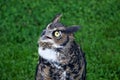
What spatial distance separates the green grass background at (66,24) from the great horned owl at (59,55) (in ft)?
8.55

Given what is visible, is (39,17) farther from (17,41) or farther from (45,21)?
(17,41)

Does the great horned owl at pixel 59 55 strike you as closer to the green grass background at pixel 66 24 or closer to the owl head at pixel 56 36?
the owl head at pixel 56 36

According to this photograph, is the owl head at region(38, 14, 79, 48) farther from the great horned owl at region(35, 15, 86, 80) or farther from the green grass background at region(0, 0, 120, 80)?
the green grass background at region(0, 0, 120, 80)

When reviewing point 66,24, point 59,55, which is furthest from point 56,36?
point 66,24

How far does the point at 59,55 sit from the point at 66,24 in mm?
4555

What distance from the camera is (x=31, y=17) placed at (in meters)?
9.27

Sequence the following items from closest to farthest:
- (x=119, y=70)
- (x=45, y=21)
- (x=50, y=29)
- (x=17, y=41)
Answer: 1. (x=50, y=29)
2. (x=119, y=70)
3. (x=17, y=41)
4. (x=45, y=21)

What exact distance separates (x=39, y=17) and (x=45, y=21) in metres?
0.22

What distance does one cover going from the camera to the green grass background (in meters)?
7.58

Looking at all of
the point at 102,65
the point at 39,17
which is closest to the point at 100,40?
the point at 102,65

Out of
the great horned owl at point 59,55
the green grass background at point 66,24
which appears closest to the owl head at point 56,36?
the great horned owl at point 59,55

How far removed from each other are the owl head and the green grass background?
290cm

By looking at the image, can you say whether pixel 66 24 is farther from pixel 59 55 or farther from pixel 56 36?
pixel 56 36

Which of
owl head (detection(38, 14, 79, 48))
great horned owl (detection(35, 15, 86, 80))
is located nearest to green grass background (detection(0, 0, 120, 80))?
great horned owl (detection(35, 15, 86, 80))
